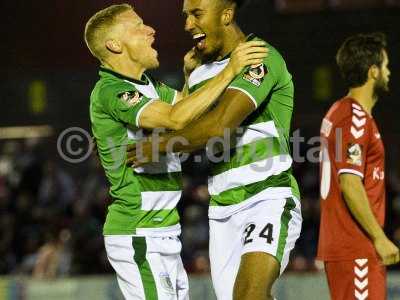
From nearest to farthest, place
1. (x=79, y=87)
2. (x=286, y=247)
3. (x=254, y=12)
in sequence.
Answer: (x=286, y=247) < (x=254, y=12) < (x=79, y=87)

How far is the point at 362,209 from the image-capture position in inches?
246

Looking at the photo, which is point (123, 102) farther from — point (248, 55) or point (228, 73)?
point (248, 55)

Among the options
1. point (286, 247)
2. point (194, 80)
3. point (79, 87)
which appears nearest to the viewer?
point (286, 247)

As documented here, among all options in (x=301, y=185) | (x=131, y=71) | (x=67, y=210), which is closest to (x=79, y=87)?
(x=67, y=210)

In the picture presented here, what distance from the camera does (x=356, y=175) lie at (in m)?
6.31

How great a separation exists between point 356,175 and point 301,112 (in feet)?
22.7

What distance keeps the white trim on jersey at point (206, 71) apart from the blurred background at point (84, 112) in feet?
15.1

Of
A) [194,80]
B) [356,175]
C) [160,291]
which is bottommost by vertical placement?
[160,291]

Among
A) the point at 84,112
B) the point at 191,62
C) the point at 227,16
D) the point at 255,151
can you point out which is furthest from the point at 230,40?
the point at 84,112

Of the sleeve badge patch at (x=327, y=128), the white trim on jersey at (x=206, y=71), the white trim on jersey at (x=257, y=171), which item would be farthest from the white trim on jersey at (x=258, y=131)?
the sleeve badge patch at (x=327, y=128)

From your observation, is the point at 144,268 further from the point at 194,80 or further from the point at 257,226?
the point at 194,80

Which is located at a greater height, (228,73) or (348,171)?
(228,73)

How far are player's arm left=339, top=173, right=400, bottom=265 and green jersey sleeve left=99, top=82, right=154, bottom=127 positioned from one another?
3.79 ft

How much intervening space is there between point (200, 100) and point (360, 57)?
3.90ft
